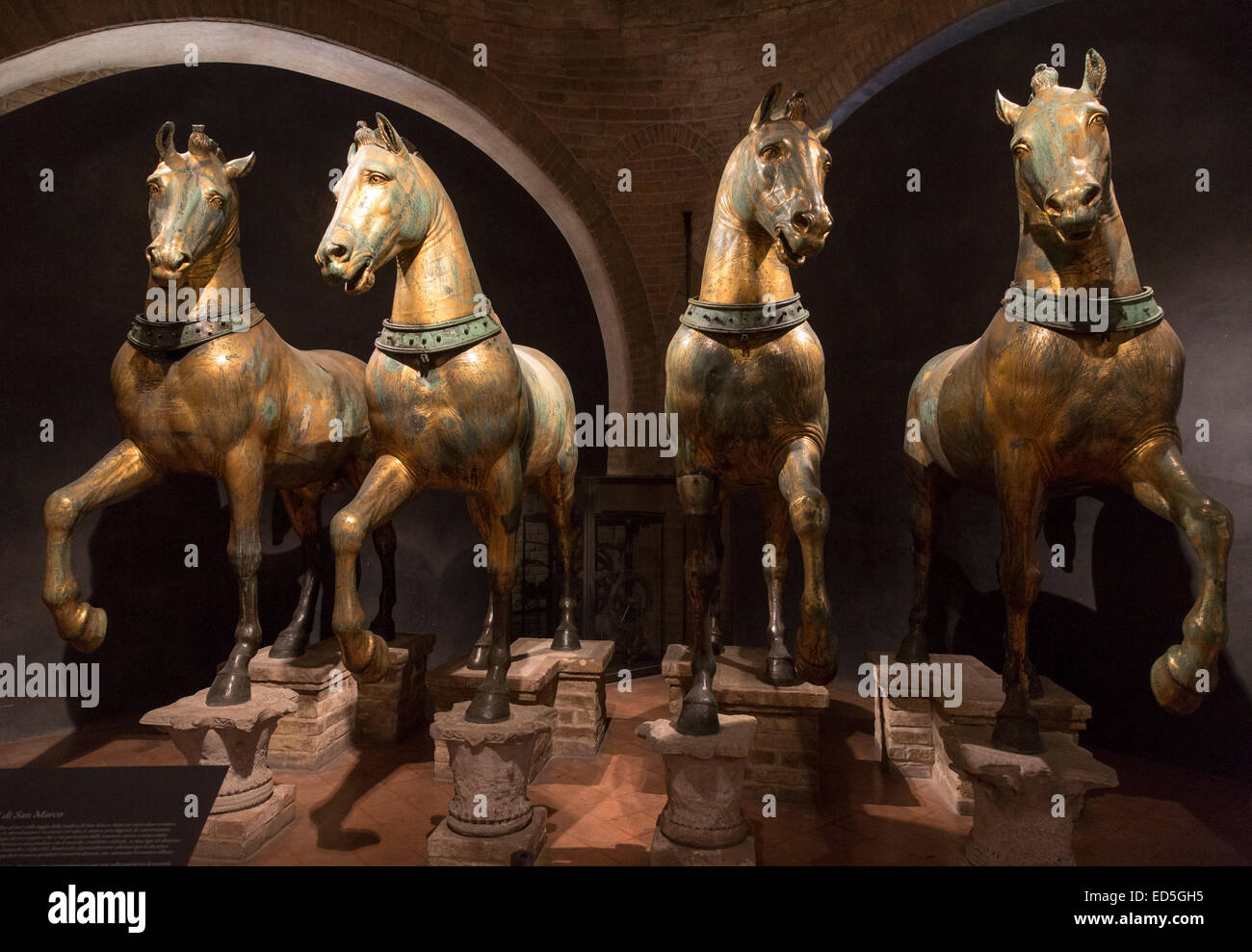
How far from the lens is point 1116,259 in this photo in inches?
116

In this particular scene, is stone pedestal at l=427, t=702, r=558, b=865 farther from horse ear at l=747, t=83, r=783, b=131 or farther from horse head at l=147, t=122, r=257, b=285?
A: horse ear at l=747, t=83, r=783, b=131

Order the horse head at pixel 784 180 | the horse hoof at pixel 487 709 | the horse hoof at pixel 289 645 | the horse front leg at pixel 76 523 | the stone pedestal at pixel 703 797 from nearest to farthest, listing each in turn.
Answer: the horse head at pixel 784 180
the stone pedestal at pixel 703 797
the horse hoof at pixel 487 709
the horse front leg at pixel 76 523
the horse hoof at pixel 289 645

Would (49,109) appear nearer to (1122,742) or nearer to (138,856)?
(138,856)

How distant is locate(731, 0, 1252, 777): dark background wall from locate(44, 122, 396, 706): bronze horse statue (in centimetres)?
409

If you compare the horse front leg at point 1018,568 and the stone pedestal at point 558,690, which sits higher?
the horse front leg at point 1018,568

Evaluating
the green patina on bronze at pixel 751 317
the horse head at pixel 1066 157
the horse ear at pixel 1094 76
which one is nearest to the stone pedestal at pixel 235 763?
the green patina on bronze at pixel 751 317

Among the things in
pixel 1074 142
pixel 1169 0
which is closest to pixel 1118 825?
pixel 1074 142

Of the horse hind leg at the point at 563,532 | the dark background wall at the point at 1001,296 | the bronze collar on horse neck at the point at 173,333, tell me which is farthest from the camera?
the horse hind leg at the point at 563,532

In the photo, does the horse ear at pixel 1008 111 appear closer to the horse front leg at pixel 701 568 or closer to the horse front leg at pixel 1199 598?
the horse front leg at pixel 1199 598

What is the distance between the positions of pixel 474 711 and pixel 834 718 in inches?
121

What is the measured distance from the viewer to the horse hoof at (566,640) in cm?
483

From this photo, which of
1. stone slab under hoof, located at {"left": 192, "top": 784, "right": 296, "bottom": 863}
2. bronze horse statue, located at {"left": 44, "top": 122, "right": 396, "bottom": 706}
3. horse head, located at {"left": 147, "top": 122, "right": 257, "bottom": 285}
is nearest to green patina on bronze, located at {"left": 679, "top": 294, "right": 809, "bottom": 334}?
bronze horse statue, located at {"left": 44, "top": 122, "right": 396, "bottom": 706}

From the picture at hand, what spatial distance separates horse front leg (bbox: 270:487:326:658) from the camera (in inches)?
186

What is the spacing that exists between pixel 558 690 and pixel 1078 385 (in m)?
3.29
